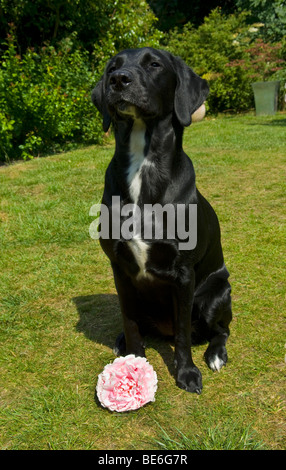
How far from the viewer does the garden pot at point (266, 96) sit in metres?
12.7

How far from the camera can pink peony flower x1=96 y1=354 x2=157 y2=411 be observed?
192 cm

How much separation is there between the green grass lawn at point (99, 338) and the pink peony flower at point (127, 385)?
0.08 metres

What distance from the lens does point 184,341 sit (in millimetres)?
2154

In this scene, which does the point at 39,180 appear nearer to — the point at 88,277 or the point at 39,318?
the point at 88,277

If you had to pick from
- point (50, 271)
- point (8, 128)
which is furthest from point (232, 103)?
point (50, 271)

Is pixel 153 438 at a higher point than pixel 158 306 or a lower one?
lower

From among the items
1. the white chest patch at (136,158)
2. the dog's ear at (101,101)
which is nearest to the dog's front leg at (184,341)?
the white chest patch at (136,158)

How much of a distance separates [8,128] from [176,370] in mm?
6065

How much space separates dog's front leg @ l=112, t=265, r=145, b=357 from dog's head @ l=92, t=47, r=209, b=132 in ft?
2.53

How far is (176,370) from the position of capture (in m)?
2.20

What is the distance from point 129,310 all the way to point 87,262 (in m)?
1.60

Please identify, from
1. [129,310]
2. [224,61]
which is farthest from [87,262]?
[224,61]

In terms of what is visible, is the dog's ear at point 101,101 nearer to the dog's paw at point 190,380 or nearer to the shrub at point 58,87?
the dog's paw at point 190,380

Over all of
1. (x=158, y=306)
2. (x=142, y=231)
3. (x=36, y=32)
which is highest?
(x=36, y=32)
